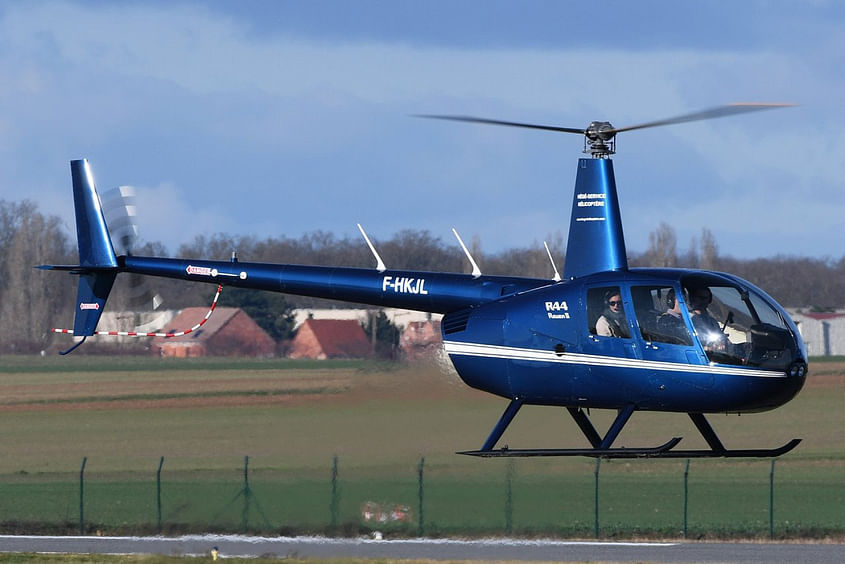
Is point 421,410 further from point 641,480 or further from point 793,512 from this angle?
point 641,480

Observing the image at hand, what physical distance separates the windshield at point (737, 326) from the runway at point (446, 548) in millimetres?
11954

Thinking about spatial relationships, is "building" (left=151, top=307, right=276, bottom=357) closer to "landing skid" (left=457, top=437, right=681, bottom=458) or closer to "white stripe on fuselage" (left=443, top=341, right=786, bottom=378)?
"white stripe on fuselage" (left=443, top=341, right=786, bottom=378)

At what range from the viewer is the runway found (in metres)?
28.0

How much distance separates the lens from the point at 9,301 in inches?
2447

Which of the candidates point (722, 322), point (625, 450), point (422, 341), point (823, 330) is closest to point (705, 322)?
point (722, 322)

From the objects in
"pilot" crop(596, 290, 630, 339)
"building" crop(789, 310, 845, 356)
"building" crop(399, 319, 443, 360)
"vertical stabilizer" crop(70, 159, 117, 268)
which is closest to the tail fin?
"vertical stabilizer" crop(70, 159, 117, 268)

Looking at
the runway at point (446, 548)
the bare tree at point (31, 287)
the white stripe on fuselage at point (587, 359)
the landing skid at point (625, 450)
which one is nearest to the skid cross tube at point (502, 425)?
the landing skid at point (625, 450)

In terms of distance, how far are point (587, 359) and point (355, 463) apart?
338 inches

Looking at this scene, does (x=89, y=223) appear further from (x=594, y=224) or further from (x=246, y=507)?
(x=246, y=507)

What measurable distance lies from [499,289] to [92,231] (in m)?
8.02

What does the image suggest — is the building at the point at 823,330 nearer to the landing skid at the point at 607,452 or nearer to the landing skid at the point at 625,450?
the landing skid at the point at 625,450

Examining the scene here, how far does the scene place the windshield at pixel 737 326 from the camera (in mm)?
16344

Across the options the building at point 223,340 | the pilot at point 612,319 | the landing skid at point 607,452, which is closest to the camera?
the landing skid at point 607,452

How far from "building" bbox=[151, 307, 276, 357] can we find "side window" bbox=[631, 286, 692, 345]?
30.9 m
